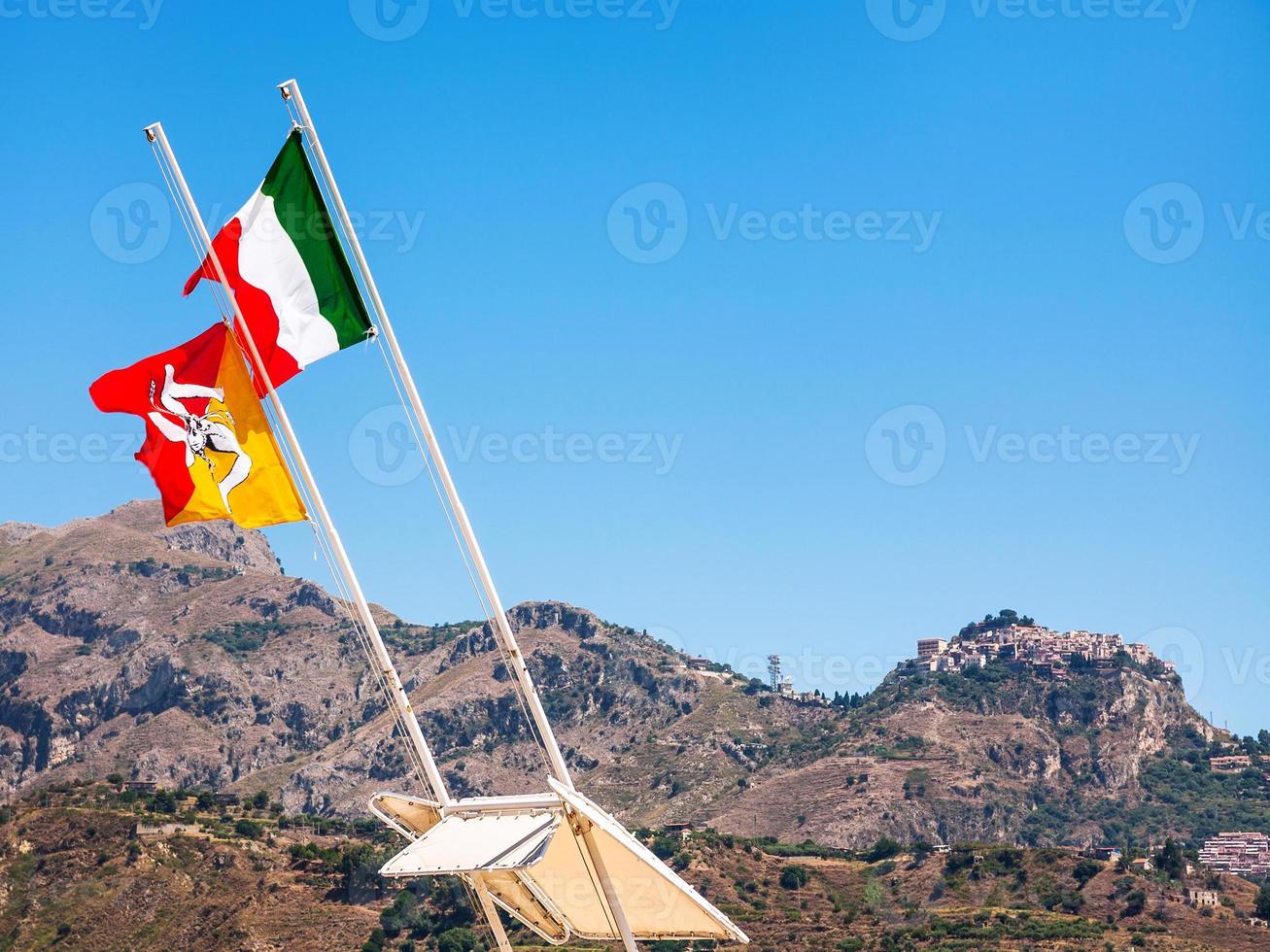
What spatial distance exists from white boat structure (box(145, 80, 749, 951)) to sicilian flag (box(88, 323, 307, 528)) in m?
0.52

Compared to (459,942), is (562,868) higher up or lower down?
higher up

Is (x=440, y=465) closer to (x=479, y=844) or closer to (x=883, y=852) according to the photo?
(x=479, y=844)

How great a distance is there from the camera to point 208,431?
76.1ft

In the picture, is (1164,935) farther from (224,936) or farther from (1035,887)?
(224,936)

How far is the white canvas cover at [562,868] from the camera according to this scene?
20.8 meters

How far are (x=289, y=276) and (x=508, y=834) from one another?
24.6 ft

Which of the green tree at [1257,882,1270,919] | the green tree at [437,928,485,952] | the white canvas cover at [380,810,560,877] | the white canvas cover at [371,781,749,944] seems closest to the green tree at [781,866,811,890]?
the green tree at [1257,882,1270,919]

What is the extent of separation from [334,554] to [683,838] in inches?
4796

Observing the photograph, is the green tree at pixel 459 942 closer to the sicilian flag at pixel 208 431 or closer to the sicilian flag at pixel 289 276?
the sicilian flag at pixel 208 431

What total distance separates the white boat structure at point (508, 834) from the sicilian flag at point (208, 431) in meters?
0.52

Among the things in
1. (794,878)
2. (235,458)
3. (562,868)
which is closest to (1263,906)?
(794,878)

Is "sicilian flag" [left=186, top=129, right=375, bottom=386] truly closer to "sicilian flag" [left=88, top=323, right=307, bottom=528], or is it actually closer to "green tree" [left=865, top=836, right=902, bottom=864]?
"sicilian flag" [left=88, top=323, right=307, bottom=528]

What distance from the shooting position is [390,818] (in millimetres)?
22469

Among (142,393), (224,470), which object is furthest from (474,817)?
(142,393)
